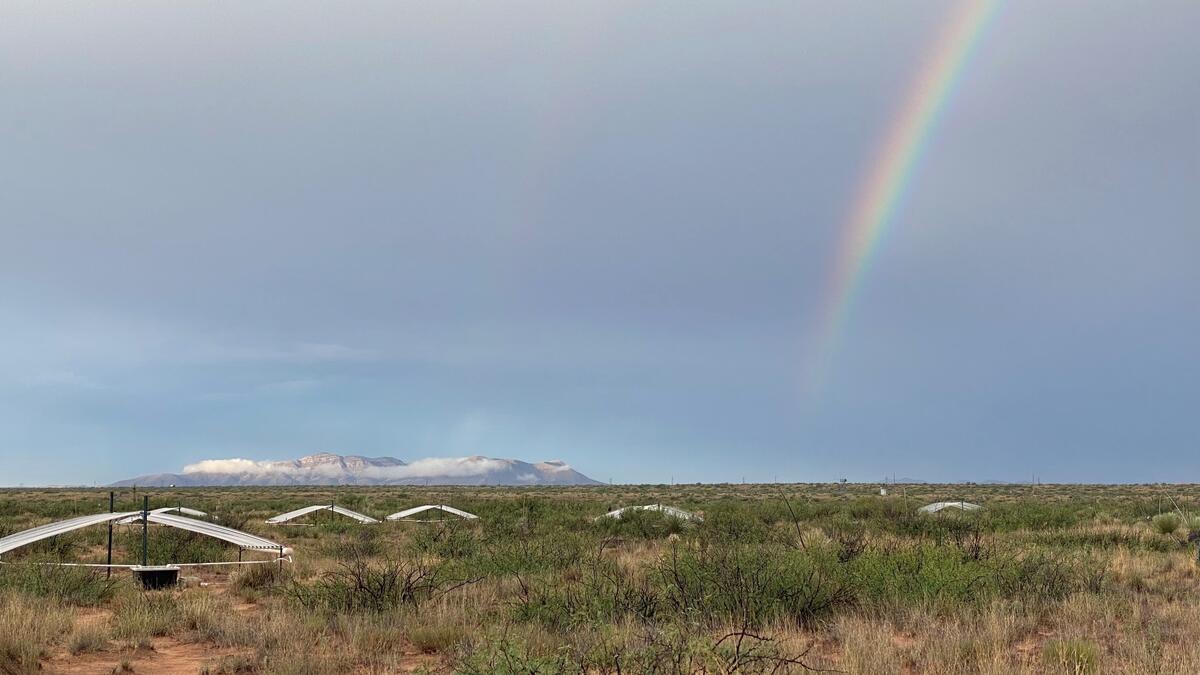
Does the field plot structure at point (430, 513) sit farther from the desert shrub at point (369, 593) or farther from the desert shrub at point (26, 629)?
the desert shrub at point (26, 629)

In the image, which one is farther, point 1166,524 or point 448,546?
point 1166,524

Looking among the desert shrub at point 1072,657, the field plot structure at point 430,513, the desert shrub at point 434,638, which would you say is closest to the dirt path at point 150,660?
the desert shrub at point 434,638

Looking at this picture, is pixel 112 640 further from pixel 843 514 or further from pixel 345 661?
pixel 843 514

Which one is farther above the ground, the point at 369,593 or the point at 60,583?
the point at 369,593

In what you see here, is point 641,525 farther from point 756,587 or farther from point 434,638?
point 434,638

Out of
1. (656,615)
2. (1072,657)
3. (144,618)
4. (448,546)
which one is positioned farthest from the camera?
(448,546)

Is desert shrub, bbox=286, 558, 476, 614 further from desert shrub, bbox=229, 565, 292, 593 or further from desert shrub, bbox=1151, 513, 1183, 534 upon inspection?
desert shrub, bbox=1151, 513, 1183, 534

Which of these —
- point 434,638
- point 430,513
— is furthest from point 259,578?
point 430,513

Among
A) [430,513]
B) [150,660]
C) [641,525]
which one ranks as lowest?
[430,513]

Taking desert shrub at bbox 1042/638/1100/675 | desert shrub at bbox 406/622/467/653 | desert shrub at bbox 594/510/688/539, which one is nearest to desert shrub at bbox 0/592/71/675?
desert shrub at bbox 406/622/467/653

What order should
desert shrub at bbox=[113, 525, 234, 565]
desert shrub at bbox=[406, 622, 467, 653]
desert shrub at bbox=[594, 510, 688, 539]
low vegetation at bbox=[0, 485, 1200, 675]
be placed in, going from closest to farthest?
low vegetation at bbox=[0, 485, 1200, 675] < desert shrub at bbox=[406, 622, 467, 653] < desert shrub at bbox=[113, 525, 234, 565] < desert shrub at bbox=[594, 510, 688, 539]

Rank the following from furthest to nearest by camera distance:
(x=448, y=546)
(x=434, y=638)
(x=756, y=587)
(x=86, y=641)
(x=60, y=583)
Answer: (x=448, y=546) → (x=60, y=583) → (x=756, y=587) → (x=86, y=641) → (x=434, y=638)

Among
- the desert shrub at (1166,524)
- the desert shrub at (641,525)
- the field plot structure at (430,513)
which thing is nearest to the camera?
the desert shrub at (1166,524)

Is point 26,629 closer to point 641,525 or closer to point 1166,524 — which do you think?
point 641,525
